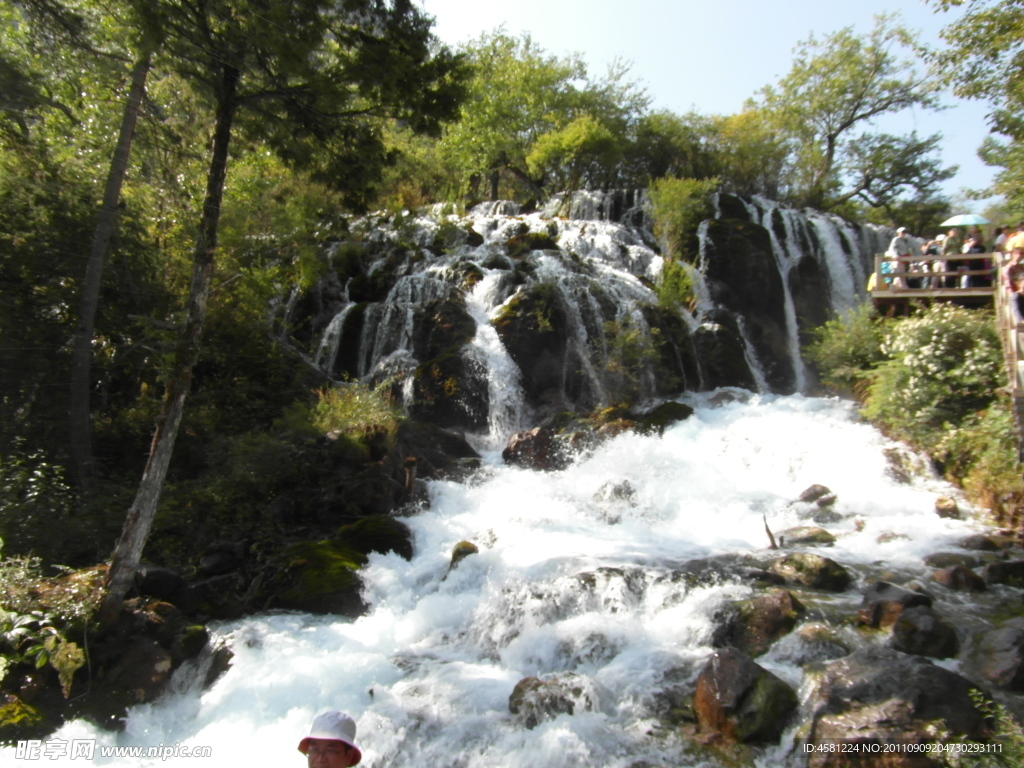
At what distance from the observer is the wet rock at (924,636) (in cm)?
583

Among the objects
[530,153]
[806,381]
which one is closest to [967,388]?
[806,381]

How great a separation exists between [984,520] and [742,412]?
19.3 ft

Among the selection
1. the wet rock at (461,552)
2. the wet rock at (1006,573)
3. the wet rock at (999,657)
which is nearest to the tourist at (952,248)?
the wet rock at (1006,573)

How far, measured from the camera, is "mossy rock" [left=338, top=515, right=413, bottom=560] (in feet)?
29.1

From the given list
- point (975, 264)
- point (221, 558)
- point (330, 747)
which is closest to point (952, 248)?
point (975, 264)

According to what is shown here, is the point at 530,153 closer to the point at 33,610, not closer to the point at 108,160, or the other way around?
the point at 108,160

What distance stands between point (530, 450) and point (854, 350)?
7907 mm

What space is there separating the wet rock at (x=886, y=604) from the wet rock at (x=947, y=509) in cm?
341

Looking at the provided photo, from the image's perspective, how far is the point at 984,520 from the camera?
9.20 metres

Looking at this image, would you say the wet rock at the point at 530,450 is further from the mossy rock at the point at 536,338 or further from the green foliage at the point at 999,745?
the green foliage at the point at 999,745

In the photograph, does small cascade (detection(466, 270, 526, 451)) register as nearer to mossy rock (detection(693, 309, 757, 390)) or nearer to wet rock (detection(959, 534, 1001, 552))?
mossy rock (detection(693, 309, 757, 390))

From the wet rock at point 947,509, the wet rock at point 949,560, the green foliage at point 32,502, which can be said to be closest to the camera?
the green foliage at point 32,502

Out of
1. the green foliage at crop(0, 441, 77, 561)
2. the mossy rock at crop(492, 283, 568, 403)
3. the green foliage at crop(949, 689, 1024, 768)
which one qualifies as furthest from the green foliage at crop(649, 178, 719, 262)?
the green foliage at crop(0, 441, 77, 561)

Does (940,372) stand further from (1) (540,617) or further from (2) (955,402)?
(1) (540,617)
